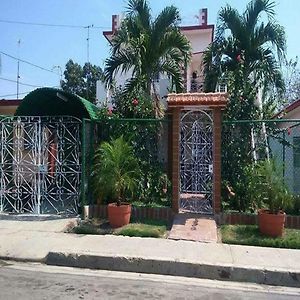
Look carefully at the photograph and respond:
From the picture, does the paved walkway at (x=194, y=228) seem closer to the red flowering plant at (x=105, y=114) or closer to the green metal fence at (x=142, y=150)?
the green metal fence at (x=142, y=150)

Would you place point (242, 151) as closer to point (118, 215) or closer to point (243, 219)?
point (243, 219)

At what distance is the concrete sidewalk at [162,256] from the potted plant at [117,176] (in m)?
0.86

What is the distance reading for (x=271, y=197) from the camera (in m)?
7.77

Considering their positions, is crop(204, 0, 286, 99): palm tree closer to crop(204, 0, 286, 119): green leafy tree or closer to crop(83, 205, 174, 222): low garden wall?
crop(204, 0, 286, 119): green leafy tree

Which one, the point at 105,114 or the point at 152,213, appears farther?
the point at 105,114

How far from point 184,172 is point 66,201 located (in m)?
3.46

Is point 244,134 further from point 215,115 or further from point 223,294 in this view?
point 223,294

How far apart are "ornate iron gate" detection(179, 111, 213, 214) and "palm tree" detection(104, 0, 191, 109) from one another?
102 inches

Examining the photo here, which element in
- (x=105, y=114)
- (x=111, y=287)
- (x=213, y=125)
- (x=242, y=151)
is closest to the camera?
(x=111, y=287)

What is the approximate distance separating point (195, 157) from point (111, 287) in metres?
4.77

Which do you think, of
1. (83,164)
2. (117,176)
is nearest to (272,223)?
(117,176)

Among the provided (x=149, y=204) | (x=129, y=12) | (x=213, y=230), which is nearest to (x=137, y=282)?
(x=213, y=230)

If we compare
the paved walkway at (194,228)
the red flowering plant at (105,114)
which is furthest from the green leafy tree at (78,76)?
the paved walkway at (194,228)

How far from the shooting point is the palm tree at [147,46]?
37.8 ft
